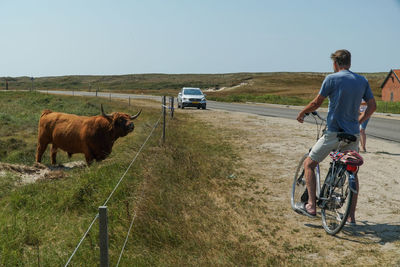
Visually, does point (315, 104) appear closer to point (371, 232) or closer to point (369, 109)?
point (369, 109)

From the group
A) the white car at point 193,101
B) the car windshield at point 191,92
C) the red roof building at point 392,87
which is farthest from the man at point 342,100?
the red roof building at point 392,87

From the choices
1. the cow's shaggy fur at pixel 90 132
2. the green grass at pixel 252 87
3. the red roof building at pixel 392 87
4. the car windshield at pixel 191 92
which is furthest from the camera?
the red roof building at pixel 392 87

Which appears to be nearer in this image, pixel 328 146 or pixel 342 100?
pixel 342 100

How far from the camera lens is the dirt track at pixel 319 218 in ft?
13.9

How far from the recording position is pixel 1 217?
589 centimetres

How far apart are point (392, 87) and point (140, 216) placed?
60000 millimetres

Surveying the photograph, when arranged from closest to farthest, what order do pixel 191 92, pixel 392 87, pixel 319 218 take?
1. pixel 319 218
2. pixel 191 92
3. pixel 392 87

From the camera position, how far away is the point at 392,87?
5650cm

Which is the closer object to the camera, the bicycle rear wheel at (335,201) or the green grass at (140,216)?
the green grass at (140,216)

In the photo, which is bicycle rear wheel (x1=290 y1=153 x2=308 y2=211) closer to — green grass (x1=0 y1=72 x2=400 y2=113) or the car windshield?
the car windshield

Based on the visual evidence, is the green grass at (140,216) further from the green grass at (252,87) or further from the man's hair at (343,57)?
the green grass at (252,87)

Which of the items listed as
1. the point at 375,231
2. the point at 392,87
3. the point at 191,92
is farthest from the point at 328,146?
the point at 392,87

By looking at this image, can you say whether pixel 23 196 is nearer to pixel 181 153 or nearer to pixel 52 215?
pixel 52 215

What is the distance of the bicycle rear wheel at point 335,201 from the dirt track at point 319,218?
0.13 m
